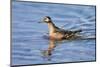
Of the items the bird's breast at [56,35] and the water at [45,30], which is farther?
the bird's breast at [56,35]

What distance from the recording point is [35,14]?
2627 mm

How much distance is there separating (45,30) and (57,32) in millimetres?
157

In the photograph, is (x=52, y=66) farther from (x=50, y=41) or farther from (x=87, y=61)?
(x=87, y=61)

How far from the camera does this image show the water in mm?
2547

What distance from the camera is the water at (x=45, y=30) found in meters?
2.55

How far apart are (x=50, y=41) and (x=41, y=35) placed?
0.43 feet

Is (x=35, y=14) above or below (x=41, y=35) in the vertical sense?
above

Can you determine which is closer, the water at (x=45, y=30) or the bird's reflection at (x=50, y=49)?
the water at (x=45, y=30)

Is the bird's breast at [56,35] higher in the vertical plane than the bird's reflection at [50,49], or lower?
higher

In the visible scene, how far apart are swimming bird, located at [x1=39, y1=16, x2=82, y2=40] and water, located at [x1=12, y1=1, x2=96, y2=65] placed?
0.04 m

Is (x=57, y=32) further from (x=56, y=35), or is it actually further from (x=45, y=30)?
(x=45, y=30)

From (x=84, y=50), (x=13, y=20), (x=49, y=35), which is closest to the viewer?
(x=13, y=20)

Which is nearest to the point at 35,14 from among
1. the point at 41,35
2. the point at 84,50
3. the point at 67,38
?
the point at 41,35

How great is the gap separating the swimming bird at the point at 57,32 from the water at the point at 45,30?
1.7 inches
